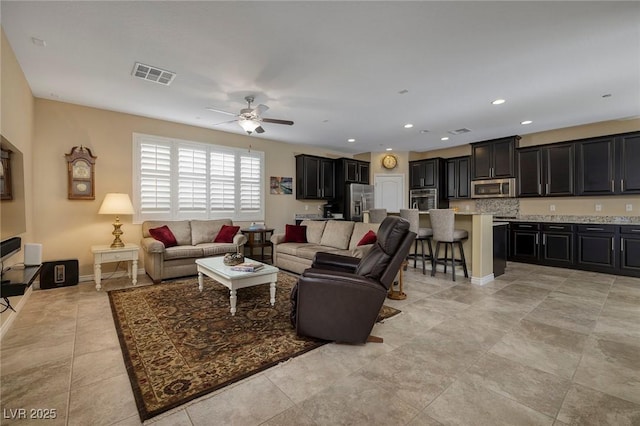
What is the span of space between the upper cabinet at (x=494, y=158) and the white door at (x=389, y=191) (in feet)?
6.09

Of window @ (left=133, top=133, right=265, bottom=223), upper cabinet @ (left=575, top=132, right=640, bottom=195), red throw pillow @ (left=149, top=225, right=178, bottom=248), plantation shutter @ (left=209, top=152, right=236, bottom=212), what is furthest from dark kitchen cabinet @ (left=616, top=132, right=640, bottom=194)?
red throw pillow @ (left=149, top=225, right=178, bottom=248)

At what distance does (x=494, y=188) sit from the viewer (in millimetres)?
6383

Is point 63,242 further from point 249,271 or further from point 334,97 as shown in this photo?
point 334,97

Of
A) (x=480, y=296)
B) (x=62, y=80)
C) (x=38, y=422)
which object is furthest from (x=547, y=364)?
(x=62, y=80)

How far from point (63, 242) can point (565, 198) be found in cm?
910

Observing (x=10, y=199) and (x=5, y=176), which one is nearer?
(x=5, y=176)

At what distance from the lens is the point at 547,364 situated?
2125mm

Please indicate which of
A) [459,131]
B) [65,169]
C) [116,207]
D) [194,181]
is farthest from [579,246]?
[65,169]

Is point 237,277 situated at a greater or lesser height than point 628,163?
lesser

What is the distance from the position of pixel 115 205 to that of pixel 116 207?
35 mm

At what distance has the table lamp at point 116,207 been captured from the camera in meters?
4.19

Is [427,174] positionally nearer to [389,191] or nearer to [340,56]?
[389,191]

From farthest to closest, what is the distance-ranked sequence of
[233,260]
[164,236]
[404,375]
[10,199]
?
[164,236], [233,260], [10,199], [404,375]

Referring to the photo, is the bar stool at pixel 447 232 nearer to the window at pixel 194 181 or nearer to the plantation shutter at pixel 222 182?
the window at pixel 194 181
